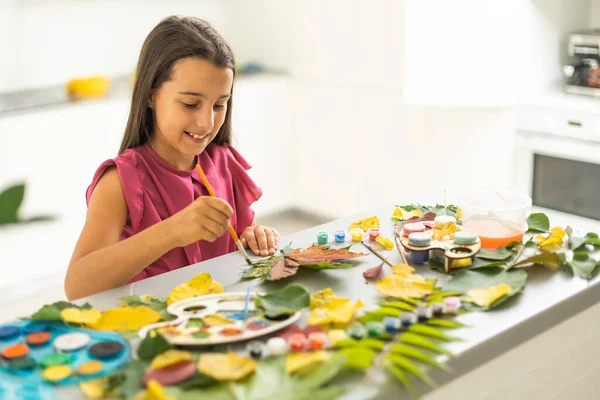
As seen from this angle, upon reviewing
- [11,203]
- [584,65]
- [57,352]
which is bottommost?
[57,352]

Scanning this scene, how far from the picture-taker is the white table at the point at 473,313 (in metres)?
1.07

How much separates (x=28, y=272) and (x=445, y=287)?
7.99 ft

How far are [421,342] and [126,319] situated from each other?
449 mm

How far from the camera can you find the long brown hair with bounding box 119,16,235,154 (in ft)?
5.38

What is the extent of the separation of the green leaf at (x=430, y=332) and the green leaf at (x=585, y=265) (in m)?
0.37

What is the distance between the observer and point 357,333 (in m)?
1.07

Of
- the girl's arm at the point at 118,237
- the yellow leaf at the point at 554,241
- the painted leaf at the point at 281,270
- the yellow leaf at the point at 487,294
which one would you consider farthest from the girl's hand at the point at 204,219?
the yellow leaf at the point at 554,241

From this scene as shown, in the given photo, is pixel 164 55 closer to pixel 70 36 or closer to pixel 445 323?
pixel 445 323

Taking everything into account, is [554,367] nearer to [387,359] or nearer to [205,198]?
[387,359]

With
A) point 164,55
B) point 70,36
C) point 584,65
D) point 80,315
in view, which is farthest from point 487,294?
point 70,36

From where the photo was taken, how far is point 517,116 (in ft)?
10.3

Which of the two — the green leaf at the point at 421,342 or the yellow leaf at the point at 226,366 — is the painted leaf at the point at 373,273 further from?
the yellow leaf at the point at 226,366

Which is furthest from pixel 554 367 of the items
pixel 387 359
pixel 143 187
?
pixel 143 187

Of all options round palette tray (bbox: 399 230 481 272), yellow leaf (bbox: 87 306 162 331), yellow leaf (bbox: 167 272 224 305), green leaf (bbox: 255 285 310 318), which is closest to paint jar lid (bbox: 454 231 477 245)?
round palette tray (bbox: 399 230 481 272)
